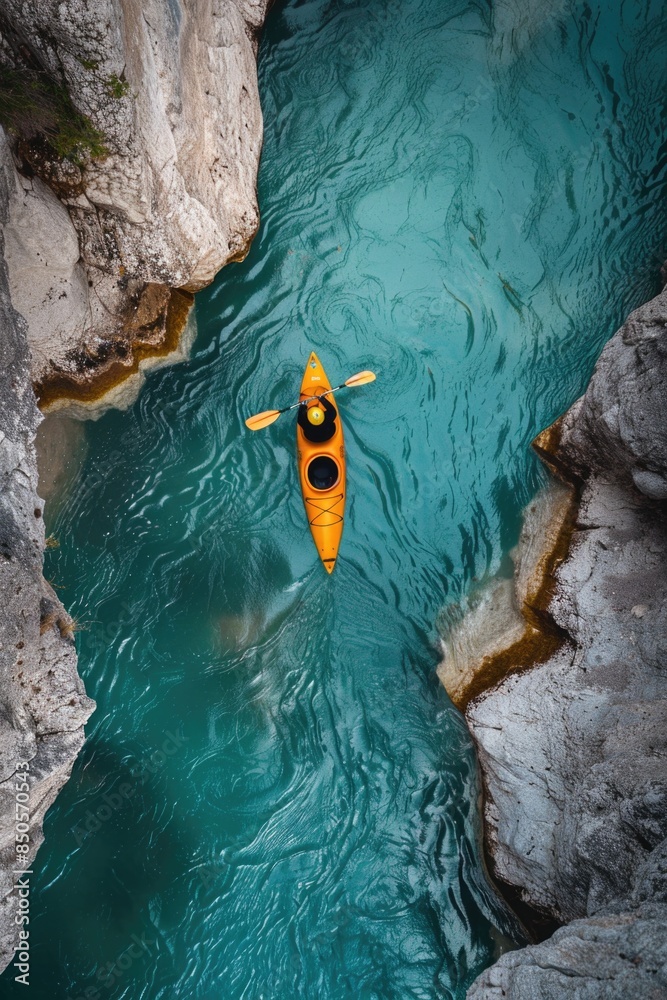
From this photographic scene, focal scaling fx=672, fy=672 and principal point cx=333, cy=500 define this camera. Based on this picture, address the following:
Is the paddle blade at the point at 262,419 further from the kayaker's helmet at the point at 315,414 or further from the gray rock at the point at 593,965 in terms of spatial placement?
the gray rock at the point at 593,965

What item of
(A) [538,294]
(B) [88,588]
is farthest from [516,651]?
(B) [88,588]

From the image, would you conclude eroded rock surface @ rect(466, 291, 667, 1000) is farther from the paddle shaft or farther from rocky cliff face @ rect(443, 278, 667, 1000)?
the paddle shaft

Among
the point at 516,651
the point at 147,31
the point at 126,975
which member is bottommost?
the point at 126,975

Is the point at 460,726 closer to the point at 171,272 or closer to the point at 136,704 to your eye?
the point at 136,704

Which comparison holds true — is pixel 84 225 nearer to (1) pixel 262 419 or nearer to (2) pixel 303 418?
(1) pixel 262 419

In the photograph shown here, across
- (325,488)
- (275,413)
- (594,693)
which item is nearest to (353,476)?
(325,488)

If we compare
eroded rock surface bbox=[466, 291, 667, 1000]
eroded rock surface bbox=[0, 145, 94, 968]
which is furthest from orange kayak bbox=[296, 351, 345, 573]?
eroded rock surface bbox=[0, 145, 94, 968]

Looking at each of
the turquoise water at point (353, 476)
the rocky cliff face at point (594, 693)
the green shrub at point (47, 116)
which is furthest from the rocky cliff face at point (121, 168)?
the rocky cliff face at point (594, 693)
